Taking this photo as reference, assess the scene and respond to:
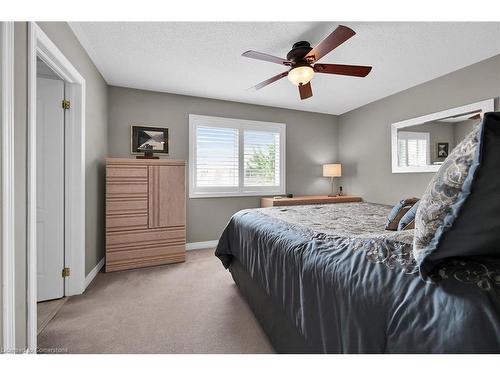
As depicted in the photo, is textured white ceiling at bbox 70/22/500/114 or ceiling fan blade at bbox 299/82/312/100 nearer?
textured white ceiling at bbox 70/22/500/114

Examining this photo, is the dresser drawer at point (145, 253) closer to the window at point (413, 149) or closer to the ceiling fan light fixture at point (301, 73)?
the ceiling fan light fixture at point (301, 73)

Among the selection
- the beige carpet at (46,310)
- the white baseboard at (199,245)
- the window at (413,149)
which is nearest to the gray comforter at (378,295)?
the beige carpet at (46,310)

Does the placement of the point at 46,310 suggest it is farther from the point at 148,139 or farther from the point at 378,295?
the point at 378,295

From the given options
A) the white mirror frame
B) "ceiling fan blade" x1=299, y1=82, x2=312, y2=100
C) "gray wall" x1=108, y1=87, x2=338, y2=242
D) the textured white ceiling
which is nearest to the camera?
the textured white ceiling

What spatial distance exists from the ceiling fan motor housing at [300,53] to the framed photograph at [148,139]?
2.32m

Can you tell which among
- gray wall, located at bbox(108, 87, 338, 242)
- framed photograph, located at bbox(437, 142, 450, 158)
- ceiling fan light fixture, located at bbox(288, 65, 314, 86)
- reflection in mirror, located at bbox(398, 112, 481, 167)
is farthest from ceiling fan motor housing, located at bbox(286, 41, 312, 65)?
framed photograph, located at bbox(437, 142, 450, 158)

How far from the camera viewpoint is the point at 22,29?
1.27 metres

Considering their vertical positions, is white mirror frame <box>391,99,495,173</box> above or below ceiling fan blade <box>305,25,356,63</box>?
below

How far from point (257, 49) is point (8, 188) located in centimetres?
233

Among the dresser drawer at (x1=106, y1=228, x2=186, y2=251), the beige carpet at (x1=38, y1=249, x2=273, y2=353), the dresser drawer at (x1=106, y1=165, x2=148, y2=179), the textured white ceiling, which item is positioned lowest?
the beige carpet at (x1=38, y1=249, x2=273, y2=353)

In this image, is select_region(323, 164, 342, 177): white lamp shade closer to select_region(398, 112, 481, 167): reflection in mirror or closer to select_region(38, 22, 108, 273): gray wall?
select_region(398, 112, 481, 167): reflection in mirror

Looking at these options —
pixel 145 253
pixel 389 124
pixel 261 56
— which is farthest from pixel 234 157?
pixel 389 124

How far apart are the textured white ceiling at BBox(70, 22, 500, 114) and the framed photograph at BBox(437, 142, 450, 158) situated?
3.02 ft

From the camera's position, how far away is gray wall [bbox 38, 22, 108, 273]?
218 centimetres
